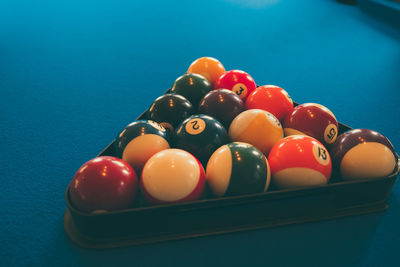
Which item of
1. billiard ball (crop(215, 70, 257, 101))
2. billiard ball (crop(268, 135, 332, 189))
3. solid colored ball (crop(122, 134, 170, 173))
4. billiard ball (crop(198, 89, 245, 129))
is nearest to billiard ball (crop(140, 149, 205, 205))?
solid colored ball (crop(122, 134, 170, 173))

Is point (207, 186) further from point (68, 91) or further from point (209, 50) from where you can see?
point (209, 50)

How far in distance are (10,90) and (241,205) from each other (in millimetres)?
2074

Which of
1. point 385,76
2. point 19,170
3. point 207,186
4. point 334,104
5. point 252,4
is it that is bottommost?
point 19,170

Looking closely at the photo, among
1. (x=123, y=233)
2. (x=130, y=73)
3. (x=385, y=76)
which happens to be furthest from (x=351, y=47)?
(x=123, y=233)

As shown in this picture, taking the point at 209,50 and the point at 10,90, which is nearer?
the point at 10,90

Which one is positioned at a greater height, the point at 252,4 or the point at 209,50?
the point at 252,4

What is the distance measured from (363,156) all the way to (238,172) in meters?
0.50

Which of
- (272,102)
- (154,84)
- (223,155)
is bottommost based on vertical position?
(154,84)

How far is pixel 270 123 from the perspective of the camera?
4.71 ft

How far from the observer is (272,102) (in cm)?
164

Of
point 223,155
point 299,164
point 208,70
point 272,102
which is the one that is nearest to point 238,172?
point 223,155

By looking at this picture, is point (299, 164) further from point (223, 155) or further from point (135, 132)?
point (135, 132)

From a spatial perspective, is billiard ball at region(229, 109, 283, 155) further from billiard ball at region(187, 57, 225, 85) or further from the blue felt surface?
billiard ball at region(187, 57, 225, 85)

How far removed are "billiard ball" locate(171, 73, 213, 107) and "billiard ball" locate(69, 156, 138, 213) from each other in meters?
0.69
